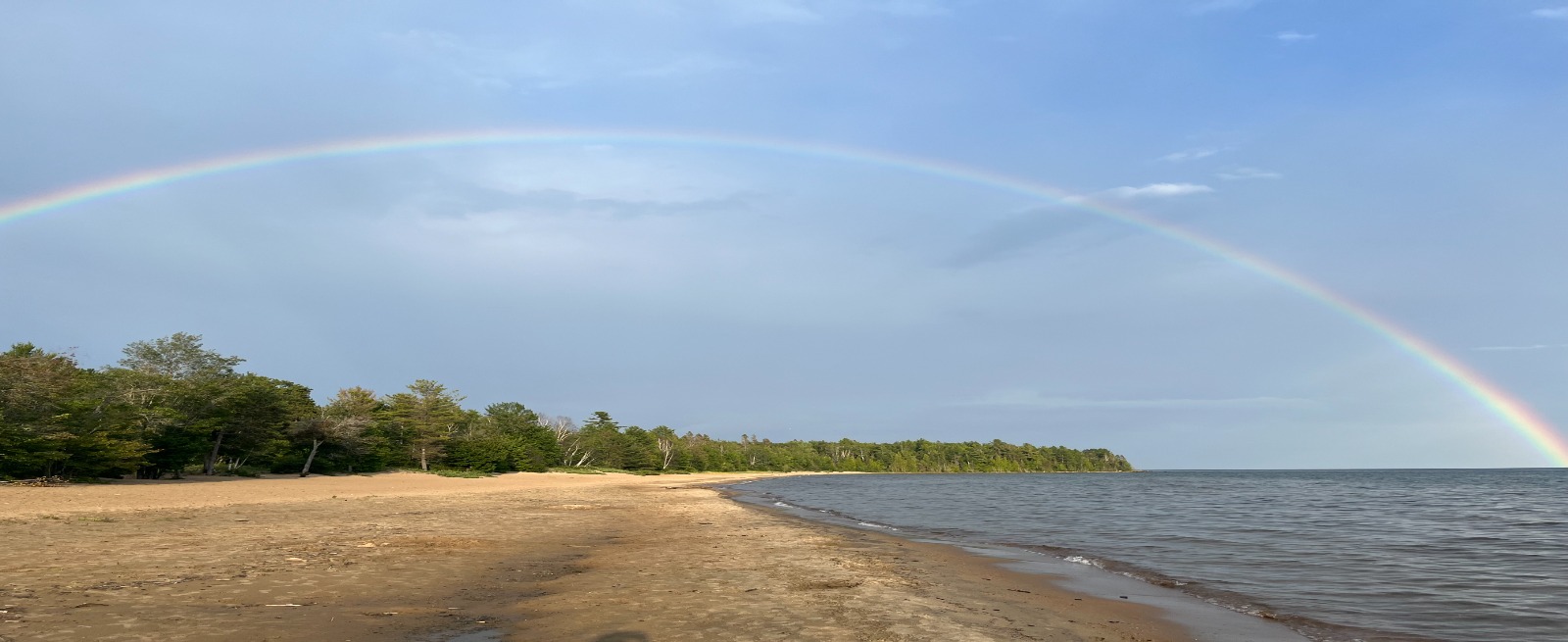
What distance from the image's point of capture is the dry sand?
9492 mm

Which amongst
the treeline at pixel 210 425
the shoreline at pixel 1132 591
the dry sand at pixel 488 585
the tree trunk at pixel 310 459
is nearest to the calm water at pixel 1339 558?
the shoreline at pixel 1132 591

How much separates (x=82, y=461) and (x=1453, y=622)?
48.2m

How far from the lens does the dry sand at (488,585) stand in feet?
31.1

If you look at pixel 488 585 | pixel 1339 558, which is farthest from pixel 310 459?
pixel 1339 558

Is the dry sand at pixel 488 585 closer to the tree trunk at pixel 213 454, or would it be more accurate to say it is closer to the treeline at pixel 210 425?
the treeline at pixel 210 425

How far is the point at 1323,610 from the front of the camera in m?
13.4

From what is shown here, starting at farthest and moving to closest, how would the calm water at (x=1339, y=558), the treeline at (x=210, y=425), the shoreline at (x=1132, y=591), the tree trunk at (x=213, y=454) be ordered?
the tree trunk at (x=213, y=454) → the treeline at (x=210, y=425) → the calm water at (x=1339, y=558) → the shoreline at (x=1132, y=591)

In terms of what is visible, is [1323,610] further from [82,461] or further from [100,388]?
[100,388]

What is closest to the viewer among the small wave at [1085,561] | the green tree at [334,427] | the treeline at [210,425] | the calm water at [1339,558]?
the calm water at [1339,558]

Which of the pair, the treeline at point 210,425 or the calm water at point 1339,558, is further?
the treeline at point 210,425

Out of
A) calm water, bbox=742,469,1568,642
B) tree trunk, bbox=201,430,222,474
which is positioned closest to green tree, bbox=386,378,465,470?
tree trunk, bbox=201,430,222,474

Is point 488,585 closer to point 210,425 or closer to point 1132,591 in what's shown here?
point 1132,591

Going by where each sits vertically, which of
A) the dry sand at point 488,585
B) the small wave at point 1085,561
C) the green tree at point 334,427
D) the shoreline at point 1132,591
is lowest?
the small wave at point 1085,561

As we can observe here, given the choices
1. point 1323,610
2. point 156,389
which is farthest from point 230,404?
point 1323,610
